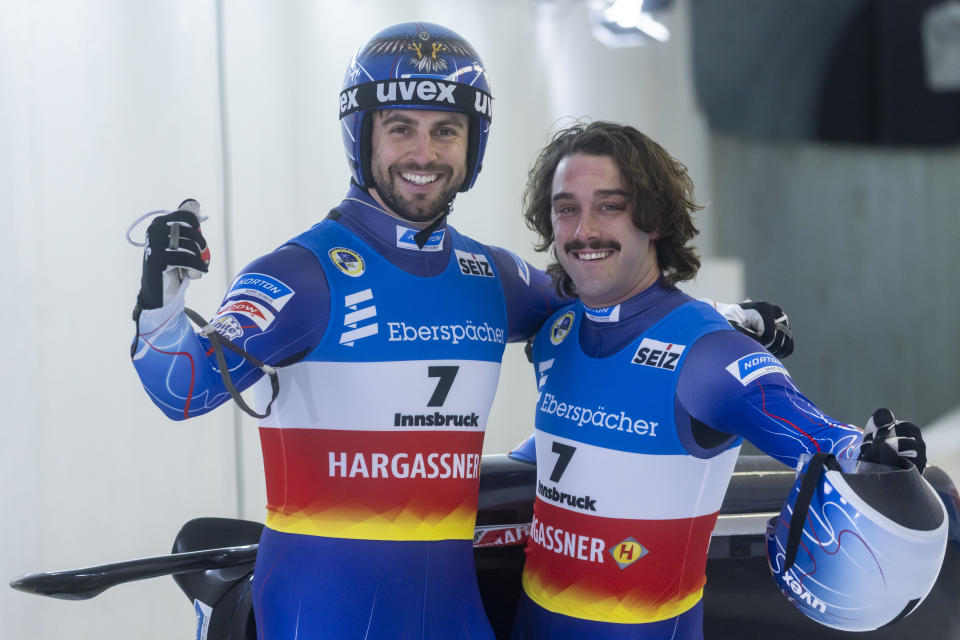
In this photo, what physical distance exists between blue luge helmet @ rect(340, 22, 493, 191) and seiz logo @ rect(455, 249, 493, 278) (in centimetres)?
15

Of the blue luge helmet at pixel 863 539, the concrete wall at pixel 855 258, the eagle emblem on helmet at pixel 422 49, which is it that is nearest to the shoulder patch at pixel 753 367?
the blue luge helmet at pixel 863 539

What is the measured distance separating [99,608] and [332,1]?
116 inches

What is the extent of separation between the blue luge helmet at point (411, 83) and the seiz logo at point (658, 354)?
20.6 inches

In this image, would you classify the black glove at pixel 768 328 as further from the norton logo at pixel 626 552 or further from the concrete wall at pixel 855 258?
the concrete wall at pixel 855 258

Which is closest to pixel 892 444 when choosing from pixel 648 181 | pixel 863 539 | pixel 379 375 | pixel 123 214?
pixel 863 539

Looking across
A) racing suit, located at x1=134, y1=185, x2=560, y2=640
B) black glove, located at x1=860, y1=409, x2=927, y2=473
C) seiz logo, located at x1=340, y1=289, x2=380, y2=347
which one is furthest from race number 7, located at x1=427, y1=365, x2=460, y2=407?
black glove, located at x1=860, y1=409, x2=927, y2=473

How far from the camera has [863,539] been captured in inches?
61.6

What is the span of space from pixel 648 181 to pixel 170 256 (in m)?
1.03

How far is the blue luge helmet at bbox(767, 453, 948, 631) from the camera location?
1.56 m

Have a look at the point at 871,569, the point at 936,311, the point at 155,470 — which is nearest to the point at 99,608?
the point at 155,470

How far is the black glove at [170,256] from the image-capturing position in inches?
62.9

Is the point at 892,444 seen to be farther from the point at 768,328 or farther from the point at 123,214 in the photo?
the point at 123,214

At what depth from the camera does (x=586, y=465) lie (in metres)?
2.04

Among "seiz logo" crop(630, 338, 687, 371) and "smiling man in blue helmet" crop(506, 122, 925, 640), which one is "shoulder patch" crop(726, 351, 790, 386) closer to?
"smiling man in blue helmet" crop(506, 122, 925, 640)
